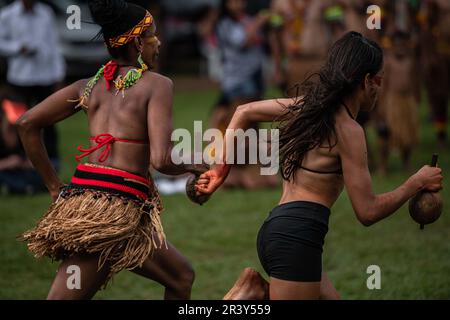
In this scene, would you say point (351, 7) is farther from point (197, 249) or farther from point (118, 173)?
point (118, 173)

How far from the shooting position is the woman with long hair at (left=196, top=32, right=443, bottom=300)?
3.91 metres

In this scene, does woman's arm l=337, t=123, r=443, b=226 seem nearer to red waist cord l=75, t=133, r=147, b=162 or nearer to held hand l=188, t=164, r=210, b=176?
held hand l=188, t=164, r=210, b=176

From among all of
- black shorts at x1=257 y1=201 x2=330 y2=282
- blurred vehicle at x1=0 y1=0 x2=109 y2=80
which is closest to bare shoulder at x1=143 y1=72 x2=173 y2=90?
black shorts at x1=257 y1=201 x2=330 y2=282

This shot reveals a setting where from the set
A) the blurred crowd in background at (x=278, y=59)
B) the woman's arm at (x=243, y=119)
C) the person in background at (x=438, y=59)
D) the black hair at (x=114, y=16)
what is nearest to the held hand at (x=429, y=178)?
the woman's arm at (x=243, y=119)

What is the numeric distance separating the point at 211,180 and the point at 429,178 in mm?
1136

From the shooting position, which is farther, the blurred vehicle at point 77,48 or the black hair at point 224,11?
the blurred vehicle at point 77,48

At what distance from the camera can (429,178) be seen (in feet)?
13.5

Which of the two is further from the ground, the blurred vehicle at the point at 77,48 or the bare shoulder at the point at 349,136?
the blurred vehicle at the point at 77,48

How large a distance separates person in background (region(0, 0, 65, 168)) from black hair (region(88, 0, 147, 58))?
6.29 m

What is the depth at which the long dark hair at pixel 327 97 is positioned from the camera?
4.01 metres

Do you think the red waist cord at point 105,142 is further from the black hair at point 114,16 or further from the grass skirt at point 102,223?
the black hair at point 114,16

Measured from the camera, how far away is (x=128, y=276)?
22.5 feet

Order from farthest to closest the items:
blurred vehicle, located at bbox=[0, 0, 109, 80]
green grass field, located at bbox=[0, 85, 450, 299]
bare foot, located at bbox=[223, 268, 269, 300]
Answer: blurred vehicle, located at bbox=[0, 0, 109, 80] → green grass field, located at bbox=[0, 85, 450, 299] → bare foot, located at bbox=[223, 268, 269, 300]
